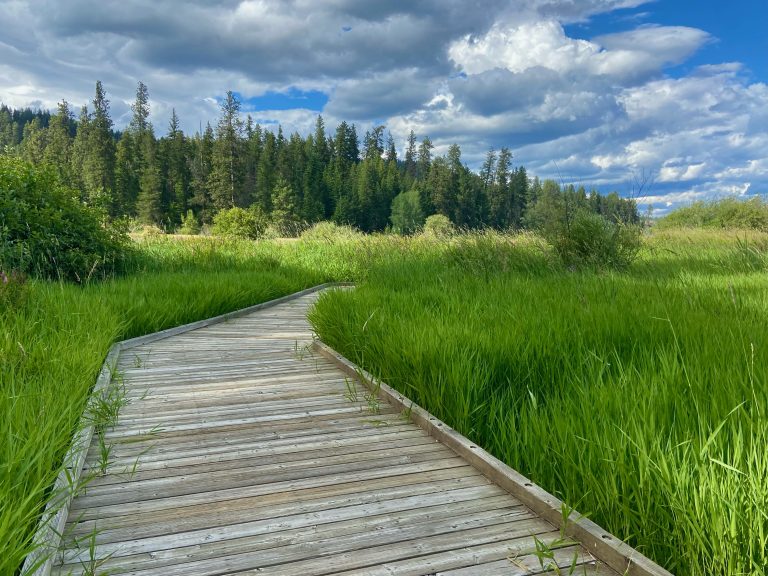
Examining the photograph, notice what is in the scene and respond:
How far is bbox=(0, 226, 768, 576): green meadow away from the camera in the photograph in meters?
1.90

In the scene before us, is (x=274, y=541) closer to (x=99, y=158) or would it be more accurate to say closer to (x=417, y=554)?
(x=417, y=554)

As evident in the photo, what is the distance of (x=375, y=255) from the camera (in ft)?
43.7

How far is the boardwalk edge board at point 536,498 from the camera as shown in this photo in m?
1.84

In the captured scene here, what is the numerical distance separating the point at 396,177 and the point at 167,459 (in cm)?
8653

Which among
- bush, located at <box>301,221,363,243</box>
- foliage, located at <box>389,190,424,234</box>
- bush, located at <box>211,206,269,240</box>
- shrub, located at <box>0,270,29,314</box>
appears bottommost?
shrub, located at <box>0,270,29,314</box>

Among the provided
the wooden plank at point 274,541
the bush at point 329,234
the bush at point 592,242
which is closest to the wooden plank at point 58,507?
the wooden plank at point 274,541

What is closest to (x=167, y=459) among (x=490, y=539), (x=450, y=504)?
(x=450, y=504)

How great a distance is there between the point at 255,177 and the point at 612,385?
265 ft

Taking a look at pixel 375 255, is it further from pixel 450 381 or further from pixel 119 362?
pixel 450 381

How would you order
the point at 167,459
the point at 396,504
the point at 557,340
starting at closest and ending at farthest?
the point at 396,504 → the point at 167,459 → the point at 557,340

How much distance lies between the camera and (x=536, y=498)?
229cm

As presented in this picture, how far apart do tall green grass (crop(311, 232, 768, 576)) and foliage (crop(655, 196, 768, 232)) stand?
1974 centimetres

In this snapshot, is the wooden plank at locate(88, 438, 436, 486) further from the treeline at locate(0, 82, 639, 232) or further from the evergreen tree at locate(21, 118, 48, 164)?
the evergreen tree at locate(21, 118, 48, 164)

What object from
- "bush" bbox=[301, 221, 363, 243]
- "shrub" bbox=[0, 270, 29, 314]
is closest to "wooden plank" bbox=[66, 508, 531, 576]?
"shrub" bbox=[0, 270, 29, 314]
